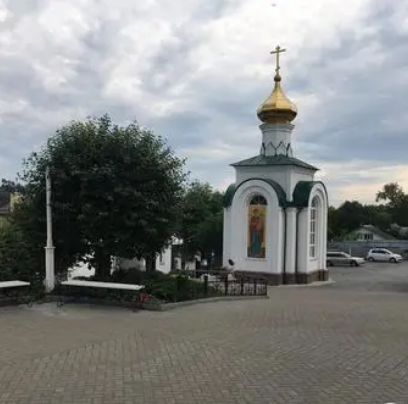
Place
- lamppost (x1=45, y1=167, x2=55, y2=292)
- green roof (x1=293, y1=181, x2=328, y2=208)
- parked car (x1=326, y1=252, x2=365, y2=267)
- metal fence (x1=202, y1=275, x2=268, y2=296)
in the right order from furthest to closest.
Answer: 1. parked car (x1=326, y1=252, x2=365, y2=267)
2. green roof (x1=293, y1=181, x2=328, y2=208)
3. metal fence (x1=202, y1=275, x2=268, y2=296)
4. lamppost (x1=45, y1=167, x2=55, y2=292)

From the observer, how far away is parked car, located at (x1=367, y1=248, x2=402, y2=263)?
56894 millimetres

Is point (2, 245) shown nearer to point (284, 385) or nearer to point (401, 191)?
point (284, 385)

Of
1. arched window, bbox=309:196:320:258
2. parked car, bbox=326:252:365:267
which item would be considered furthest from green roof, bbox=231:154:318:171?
parked car, bbox=326:252:365:267

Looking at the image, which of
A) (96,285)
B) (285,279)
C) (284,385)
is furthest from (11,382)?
(285,279)

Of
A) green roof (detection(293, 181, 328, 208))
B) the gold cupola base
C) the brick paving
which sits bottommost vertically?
the brick paving

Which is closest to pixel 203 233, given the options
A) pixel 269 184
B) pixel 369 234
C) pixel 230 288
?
pixel 269 184

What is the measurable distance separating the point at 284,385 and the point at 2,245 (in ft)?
33.5

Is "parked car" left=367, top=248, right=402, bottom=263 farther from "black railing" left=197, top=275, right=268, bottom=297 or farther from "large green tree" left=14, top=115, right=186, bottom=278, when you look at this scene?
"large green tree" left=14, top=115, right=186, bottom=278

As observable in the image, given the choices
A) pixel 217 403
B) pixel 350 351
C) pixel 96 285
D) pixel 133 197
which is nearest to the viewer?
pixel 217 403

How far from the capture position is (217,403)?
21.1 ft

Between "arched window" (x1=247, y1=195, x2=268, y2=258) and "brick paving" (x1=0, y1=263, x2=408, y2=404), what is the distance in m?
16.8

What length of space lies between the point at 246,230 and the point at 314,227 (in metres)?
4.13

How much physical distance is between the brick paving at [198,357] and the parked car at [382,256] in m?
45.9

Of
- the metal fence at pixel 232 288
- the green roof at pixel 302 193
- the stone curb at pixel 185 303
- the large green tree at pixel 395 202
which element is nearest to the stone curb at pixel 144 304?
the stone curb at pixel 185 303
